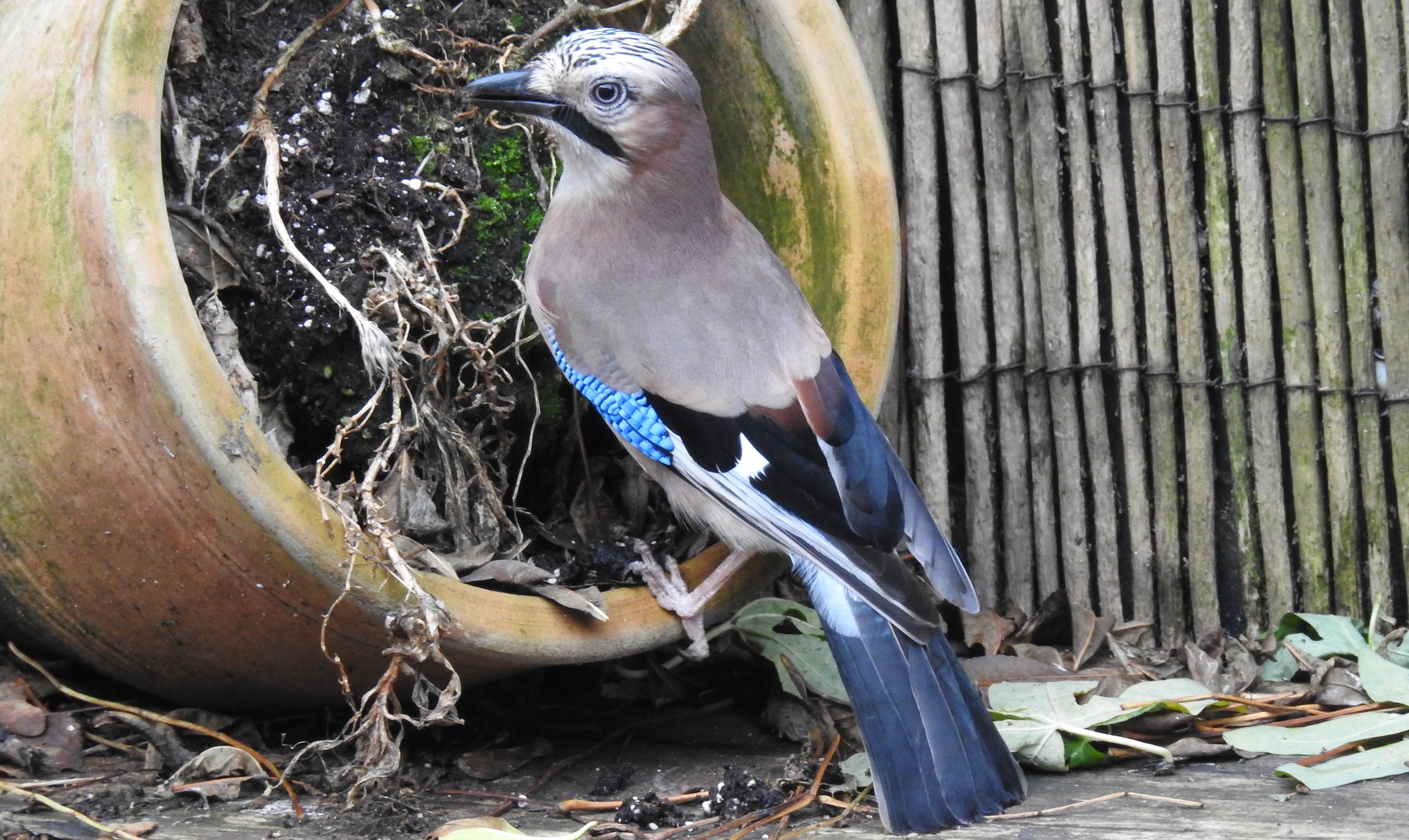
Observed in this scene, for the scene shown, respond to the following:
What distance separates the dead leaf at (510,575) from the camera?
2.33 m

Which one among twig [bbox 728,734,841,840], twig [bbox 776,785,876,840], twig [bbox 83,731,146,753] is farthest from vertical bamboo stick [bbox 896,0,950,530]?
twig [bbox 83,731,146,753]

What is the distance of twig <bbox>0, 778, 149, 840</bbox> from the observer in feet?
6.17

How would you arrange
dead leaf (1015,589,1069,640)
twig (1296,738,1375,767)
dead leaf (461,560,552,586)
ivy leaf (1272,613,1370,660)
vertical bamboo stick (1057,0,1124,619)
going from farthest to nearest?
dead leaf (1015,589,1069,640), vertical bamboo stick (1057,0,1124,619), ivy leaf (1272,613,1370,660), dead leaf (461,560,552,586), twig (1296,738,1375,767)

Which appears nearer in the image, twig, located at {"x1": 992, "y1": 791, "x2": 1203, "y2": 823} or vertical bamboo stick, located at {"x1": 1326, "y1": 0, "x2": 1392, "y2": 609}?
twig, located at {"x1": 992, "y1": 791, "x2": 1203, "y2": 823}

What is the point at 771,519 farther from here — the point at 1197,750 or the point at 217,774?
the point at 217,774

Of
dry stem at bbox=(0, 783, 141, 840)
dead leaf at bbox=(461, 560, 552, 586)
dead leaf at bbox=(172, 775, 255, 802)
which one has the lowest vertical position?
dead leaf at bbox=(172, 775, 255, 802)

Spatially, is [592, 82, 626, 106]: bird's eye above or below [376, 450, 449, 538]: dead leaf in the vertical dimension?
above

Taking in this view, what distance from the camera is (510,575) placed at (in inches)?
92.0

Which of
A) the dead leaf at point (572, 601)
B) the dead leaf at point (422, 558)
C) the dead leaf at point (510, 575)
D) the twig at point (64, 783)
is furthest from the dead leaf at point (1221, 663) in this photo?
the twig at point (64, 783)

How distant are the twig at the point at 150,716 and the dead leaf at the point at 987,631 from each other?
5.00 ft

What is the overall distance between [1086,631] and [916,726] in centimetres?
102

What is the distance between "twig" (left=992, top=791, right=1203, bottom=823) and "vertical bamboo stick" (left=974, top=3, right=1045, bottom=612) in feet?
3.63

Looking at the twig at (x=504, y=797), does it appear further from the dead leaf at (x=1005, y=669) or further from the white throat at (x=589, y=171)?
the white throat at (x=589, y=171)

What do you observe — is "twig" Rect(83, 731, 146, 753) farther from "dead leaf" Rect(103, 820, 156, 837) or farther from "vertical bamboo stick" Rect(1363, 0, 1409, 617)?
"vertical bamboo stick" Rect(1363, 0, 1409, 617)
